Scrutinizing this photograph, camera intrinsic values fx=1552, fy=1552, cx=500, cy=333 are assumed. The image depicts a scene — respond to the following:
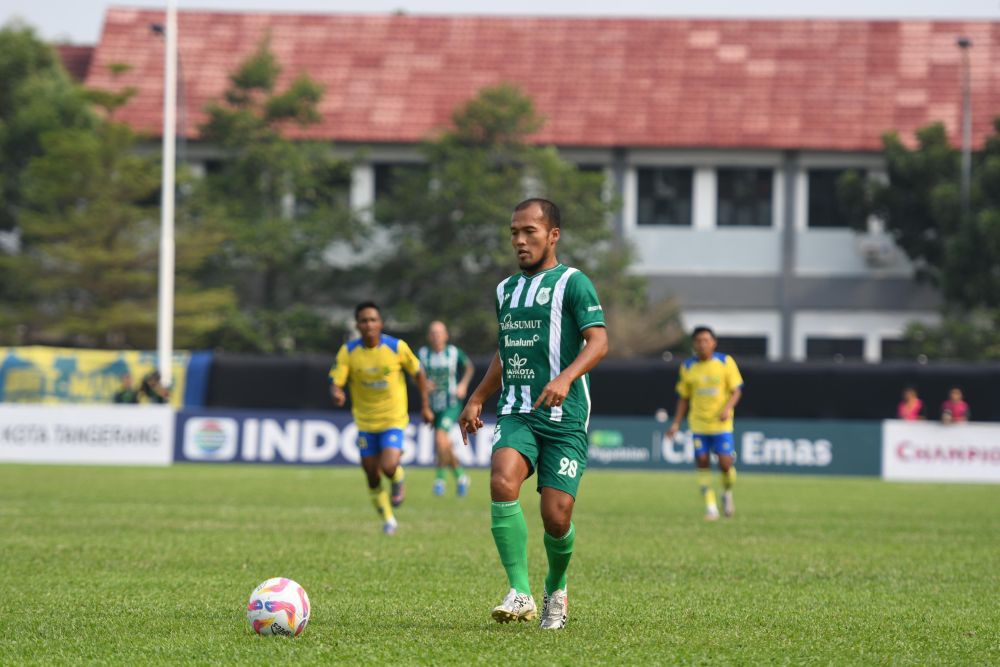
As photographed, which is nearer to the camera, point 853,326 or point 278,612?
point 278,612

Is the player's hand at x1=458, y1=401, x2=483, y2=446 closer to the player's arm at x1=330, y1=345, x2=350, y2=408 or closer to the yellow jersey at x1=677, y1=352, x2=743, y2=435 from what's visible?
the player's arm at x1=330, y1=345, x2=350, y2=408

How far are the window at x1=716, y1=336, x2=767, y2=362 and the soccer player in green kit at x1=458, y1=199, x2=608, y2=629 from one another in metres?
36.4

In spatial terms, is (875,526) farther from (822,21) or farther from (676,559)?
(822,21)

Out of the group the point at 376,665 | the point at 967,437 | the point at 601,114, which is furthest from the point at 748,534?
the point at 601,114

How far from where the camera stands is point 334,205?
44781 mm

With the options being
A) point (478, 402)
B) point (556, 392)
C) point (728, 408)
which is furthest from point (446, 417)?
point (556, 392)

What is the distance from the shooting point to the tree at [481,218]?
41875 millimetres

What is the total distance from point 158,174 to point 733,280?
1647cm

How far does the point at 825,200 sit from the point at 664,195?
4733 mm

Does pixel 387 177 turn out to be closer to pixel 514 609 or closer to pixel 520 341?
pixel 520 341

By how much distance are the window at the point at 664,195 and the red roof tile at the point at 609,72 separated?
1.22m

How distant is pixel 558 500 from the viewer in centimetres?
838

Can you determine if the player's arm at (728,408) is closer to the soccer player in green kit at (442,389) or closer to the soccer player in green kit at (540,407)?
the soccer player in green kit at (442,389)

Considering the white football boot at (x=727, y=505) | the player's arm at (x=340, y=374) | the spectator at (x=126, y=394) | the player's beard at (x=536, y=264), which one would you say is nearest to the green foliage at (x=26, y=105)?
the spectator at (x=126, y=394)
